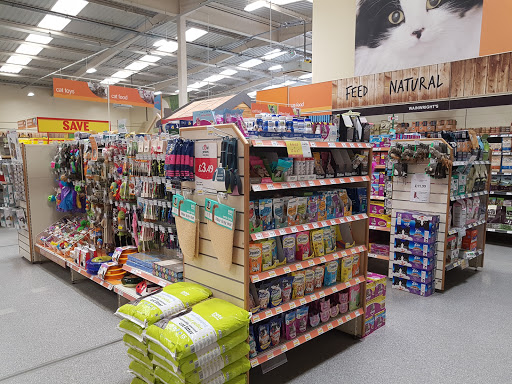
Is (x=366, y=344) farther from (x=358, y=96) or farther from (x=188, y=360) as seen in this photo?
(x=358, y=96)

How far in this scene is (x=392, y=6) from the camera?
296 inches

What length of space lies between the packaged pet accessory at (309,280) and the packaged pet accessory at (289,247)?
0.19 meters

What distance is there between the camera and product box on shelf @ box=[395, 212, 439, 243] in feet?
14.0

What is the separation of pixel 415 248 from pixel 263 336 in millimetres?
2614

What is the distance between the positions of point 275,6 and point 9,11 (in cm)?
681

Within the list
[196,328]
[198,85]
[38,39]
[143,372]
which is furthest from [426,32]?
[198,85]

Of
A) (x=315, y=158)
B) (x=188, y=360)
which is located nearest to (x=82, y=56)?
(x=315, y=158)

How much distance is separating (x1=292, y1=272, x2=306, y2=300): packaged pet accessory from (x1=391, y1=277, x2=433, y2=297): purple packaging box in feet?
7.54

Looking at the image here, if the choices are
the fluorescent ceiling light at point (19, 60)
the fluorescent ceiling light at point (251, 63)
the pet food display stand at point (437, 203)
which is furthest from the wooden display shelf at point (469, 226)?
the fluorescent ceiling light at point (19, 60)

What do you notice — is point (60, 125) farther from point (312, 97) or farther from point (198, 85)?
point (198, 85)

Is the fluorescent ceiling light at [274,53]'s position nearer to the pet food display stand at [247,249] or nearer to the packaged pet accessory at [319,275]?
the pet food display stand at [247,249]

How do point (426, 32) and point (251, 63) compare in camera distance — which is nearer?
point (426, 32)

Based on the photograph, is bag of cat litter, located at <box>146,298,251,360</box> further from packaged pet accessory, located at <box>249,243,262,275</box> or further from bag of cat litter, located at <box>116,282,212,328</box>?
packaged pet accessory, located at <box>249,243,262,275</box>

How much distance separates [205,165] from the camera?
8.54 feet
